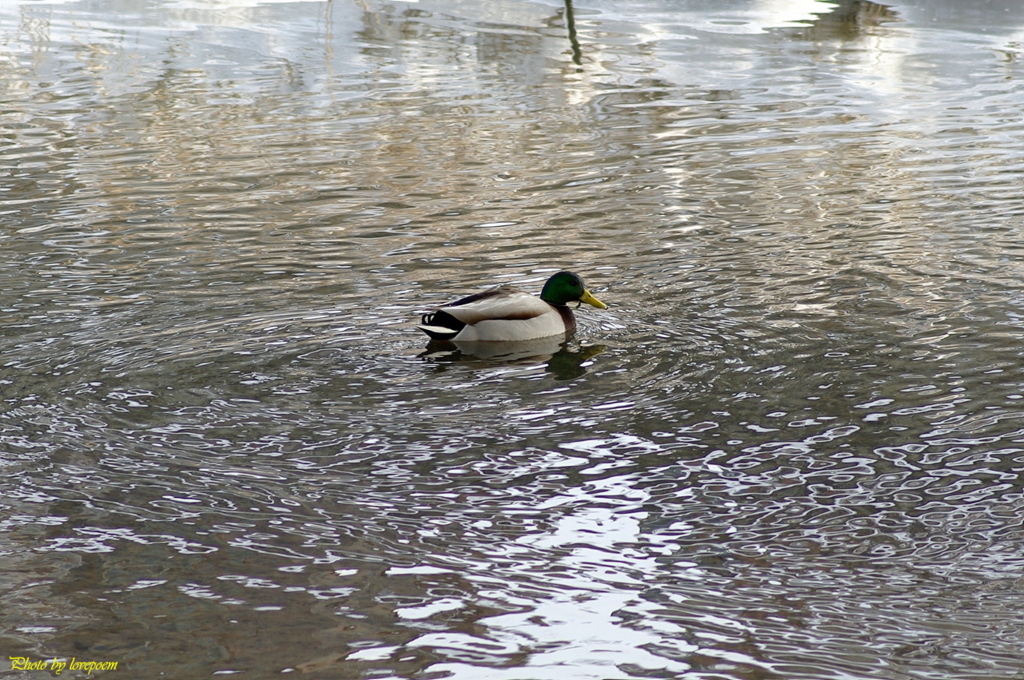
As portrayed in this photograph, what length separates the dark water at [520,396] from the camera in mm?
4516

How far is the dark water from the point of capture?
14.8ft

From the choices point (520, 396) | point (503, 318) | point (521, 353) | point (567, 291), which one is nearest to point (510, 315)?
point (503, 318)

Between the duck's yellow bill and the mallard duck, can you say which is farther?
the duck's yellow bill

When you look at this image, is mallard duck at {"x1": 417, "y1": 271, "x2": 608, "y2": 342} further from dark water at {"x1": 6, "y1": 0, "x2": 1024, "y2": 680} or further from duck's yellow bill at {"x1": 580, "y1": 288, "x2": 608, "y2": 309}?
dark water at {"x1": 6, "y1": 0, "x2": 1024, "y2": 680}

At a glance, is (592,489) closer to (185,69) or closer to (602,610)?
(602,610)

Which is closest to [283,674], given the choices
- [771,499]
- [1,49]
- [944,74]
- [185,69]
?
[771,499]

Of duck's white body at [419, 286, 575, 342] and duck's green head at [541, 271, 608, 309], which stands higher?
duck's green head at [541, 271, 608, 309]

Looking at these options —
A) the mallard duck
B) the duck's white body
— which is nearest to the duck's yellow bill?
the mallard duck

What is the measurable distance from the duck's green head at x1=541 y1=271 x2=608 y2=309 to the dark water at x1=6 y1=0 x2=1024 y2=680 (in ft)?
0.66

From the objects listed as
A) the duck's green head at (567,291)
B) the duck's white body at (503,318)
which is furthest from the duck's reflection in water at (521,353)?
the duck's green head at (567,291)

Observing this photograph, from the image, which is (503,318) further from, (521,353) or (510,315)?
(521,353)

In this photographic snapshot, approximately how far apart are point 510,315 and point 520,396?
3.34ft

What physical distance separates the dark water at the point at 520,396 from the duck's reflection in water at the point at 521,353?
4cm

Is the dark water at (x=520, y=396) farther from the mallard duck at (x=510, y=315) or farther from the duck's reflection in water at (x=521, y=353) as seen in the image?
the mallard duck at (x=510, y=315)
